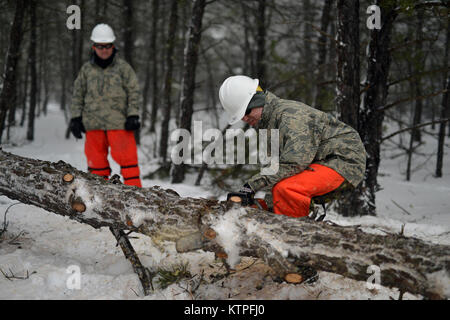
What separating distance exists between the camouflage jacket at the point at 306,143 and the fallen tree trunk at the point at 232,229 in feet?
1.76

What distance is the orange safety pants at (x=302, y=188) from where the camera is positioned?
8.59ft

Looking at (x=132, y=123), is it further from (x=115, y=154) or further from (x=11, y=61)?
(x=11, y=61)

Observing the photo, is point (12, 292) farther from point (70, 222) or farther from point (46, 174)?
point (70, 222)

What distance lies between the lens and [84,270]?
2533 mm

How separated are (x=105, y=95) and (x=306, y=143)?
2.85 metres

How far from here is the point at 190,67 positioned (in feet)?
20.6

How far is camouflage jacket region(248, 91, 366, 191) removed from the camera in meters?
2.58

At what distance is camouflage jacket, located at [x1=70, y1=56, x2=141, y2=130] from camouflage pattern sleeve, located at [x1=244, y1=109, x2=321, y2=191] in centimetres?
236

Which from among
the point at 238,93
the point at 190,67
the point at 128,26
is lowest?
the point at 238,93

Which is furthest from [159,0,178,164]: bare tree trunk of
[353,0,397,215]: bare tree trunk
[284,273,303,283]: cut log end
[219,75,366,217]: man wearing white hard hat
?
[284,273,303,283]: cut log end

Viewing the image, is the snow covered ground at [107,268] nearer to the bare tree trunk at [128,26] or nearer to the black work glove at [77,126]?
the black work glove at [77,126]

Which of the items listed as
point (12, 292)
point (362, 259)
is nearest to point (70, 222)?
point (12, 292)

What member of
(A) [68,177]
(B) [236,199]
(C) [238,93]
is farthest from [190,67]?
(B) [236,199]

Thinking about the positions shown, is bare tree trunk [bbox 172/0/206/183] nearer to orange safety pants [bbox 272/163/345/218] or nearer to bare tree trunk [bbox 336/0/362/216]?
bare tree trunk [bbox 336/0/362/216]
